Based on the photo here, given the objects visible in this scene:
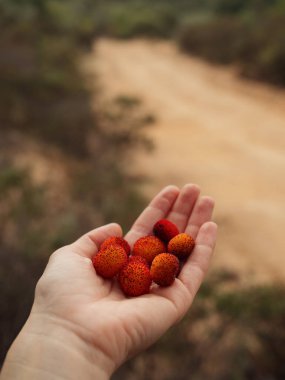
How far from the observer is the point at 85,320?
2.06 m

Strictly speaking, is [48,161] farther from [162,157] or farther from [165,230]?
[165,230]

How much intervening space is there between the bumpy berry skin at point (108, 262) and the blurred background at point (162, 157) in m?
1.10

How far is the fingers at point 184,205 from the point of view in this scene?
3.08m

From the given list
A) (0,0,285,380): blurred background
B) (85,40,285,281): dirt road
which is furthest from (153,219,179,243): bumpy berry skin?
(85,40,285,281): dirt road

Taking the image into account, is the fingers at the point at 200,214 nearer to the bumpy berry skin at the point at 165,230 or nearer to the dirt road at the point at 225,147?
the bumpy berry skin at the point at 165,230

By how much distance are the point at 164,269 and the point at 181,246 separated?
0.95 ft

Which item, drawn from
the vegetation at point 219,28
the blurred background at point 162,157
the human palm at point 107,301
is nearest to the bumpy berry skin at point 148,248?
the human palm at point 107,301

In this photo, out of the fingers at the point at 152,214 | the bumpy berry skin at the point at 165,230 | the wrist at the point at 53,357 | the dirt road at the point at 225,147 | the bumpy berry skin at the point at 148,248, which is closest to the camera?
the wrist at the point at 53,357

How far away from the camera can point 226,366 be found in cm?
342

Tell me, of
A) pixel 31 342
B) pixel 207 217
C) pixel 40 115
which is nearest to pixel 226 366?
pixel 207 217

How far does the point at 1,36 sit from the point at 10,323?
11.2 m

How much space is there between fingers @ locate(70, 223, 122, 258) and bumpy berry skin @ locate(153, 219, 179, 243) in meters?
0.24

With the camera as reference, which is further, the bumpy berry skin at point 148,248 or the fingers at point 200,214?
the fingers at point 200,214

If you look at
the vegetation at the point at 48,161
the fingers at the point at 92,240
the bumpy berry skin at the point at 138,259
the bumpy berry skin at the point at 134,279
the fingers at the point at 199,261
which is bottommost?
the vegetation at the point at 48,161
